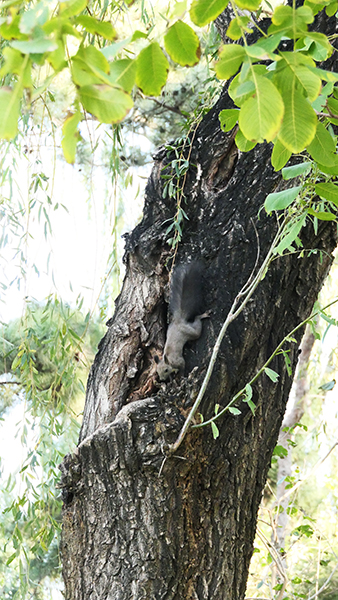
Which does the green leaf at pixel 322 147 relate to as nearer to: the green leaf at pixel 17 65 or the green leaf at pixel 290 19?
the green leaf at pixel 290 19

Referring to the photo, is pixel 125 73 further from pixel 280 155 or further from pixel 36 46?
pixel 280 155

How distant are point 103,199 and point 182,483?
1671 mm

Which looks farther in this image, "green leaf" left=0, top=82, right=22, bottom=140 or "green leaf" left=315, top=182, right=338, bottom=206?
"green leaf" left=315, top=182, right=338, bottom=206

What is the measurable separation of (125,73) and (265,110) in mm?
158

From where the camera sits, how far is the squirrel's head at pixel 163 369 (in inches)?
53.8

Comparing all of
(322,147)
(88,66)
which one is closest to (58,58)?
(88,66)

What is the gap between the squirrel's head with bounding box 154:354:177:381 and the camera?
1.37m


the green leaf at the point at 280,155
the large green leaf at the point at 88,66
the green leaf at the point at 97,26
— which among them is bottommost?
the large green leaf at the point at 88,66

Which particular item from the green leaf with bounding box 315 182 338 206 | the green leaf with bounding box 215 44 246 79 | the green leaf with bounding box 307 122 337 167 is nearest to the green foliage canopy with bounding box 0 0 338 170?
the green leaf with bounding box 215 44 246 79

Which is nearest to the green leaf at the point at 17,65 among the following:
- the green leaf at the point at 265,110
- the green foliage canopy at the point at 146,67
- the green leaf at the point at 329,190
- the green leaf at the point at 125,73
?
the green foliage canopy at the point at 146,67

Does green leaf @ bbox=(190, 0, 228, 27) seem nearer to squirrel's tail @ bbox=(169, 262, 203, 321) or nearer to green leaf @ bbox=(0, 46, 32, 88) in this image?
green leaf @ bbox=(0, 46, 32, 88)

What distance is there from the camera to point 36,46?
453 mm

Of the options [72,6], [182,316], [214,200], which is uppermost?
[214,200]

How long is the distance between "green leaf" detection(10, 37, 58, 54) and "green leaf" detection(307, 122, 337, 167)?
45 centimetres
